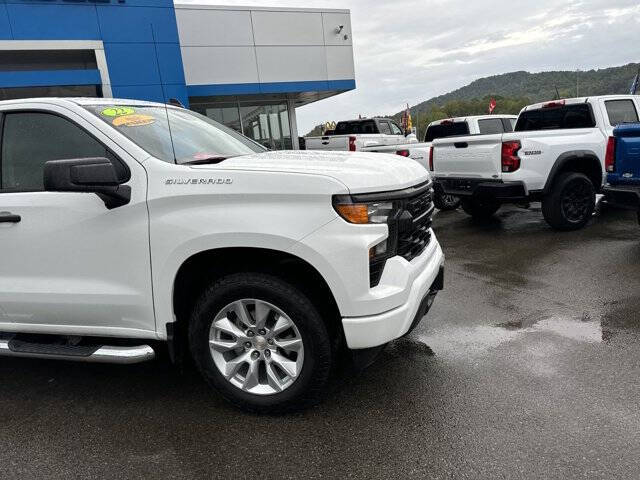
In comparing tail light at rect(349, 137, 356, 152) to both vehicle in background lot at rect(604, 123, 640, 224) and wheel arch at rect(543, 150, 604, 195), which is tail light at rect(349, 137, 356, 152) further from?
vehicle in background lot at rect(604, 123, 640, 224)

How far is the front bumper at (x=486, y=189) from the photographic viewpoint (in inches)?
277

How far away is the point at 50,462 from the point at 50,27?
15.8 m

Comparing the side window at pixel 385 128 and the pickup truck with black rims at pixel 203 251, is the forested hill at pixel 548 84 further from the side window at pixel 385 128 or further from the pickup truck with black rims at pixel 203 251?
the pickup truck with black rims at pixel 203 251

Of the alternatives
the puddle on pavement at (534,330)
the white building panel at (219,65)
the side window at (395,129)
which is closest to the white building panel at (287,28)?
the white building panel at (219,65)

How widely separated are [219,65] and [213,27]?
1.41 meters

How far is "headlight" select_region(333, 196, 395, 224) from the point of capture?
259 centimetres

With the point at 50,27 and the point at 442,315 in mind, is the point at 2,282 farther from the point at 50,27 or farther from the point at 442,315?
the point at 50,27

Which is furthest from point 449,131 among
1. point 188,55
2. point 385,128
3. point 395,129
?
point 188,55

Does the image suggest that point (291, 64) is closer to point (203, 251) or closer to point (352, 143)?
point (352, 143)

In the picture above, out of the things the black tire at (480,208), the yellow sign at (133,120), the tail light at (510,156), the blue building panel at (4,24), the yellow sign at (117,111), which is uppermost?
the blue building panel at (4,24)

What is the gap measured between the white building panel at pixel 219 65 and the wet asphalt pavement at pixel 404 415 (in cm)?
1689

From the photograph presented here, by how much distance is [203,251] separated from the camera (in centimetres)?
277

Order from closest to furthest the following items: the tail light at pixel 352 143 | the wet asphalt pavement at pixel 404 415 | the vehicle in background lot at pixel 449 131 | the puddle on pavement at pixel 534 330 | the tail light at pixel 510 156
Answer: the wet asphalt pavement at pixel 404 415, the puddle on pavement at pixel 534 330, the tail light at pixel 510 156, the vehicle in background lot at pixel 449 131, the tail light at pixel 352 143

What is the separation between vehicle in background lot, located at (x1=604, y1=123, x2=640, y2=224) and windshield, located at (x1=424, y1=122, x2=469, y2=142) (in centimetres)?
441
